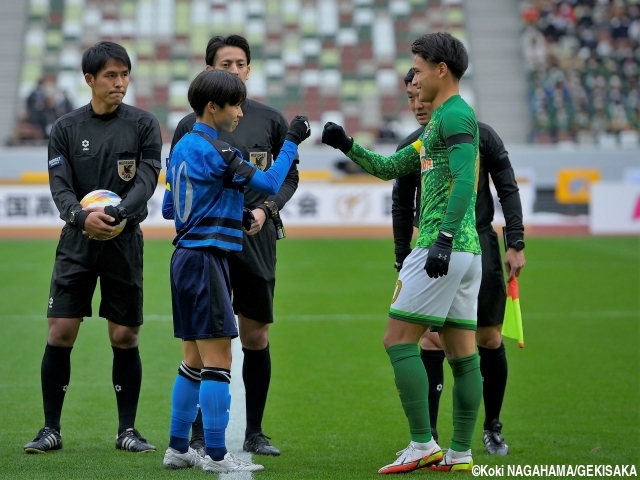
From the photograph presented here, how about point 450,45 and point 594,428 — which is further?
point 594,428

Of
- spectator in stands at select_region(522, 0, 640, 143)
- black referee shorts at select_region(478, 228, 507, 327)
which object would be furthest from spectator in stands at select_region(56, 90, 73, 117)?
black referee shorts at select_region(478, 228, 507, 327)

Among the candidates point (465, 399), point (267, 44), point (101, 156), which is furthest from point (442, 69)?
point (267, 44)

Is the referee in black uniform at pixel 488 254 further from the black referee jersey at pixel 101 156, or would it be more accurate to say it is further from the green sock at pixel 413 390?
the black referee jersey at pixel 101 156

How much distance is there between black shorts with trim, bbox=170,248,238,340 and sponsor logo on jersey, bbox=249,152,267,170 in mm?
893

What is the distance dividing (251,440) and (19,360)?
11.2ft

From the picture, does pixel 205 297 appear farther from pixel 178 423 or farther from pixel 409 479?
pixel 409 479

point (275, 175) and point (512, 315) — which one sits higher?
point (275, 175)

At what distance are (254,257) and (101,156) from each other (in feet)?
3.20

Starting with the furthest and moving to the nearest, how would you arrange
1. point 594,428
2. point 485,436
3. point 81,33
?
point 81,33 → point 594,428 → point 485,436

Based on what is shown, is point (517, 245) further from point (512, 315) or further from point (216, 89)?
point (216, 89)

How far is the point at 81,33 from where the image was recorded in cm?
3131

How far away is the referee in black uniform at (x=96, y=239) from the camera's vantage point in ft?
17.5

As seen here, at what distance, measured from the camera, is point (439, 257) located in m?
4.53

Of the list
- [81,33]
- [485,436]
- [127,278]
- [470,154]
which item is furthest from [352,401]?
[81,33]
